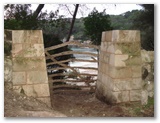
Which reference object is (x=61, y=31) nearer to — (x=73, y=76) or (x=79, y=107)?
(x=73, y=76)

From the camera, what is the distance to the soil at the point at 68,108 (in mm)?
3400

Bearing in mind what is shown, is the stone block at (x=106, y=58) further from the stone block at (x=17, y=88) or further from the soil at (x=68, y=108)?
the stone block at (x=17, y=88)

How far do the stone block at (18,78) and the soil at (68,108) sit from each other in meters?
0.15

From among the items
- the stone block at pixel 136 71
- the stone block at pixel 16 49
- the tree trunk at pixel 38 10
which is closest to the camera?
the stone block at pixel 16 49

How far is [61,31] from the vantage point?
5031 millimetres

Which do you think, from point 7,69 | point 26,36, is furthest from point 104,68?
point 7,69

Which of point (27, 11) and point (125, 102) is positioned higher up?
point (27, 11)

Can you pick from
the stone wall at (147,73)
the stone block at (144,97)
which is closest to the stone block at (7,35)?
the stone wall at (147,73)

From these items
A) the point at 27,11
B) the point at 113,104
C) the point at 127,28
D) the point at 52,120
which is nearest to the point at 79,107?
the point at 113,104

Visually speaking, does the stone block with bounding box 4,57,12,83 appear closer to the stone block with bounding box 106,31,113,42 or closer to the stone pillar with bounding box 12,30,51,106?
the stone pillar with bounding box 12,30,51,106

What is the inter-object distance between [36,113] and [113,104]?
1151 mm

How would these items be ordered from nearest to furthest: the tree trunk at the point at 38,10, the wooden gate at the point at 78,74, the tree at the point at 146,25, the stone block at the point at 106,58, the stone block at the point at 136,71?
1. the tree at the point at 146,25
2. the stone block at the point at 136,71
3. the tree trunk at the point at 38,10
4. the stone block at the point at 106,58
5. the wooden gate at the point at 78,74

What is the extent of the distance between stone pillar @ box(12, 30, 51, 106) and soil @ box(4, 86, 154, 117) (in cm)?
13

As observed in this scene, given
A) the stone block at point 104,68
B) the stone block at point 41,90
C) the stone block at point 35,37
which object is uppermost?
the stone block at point 35,37
